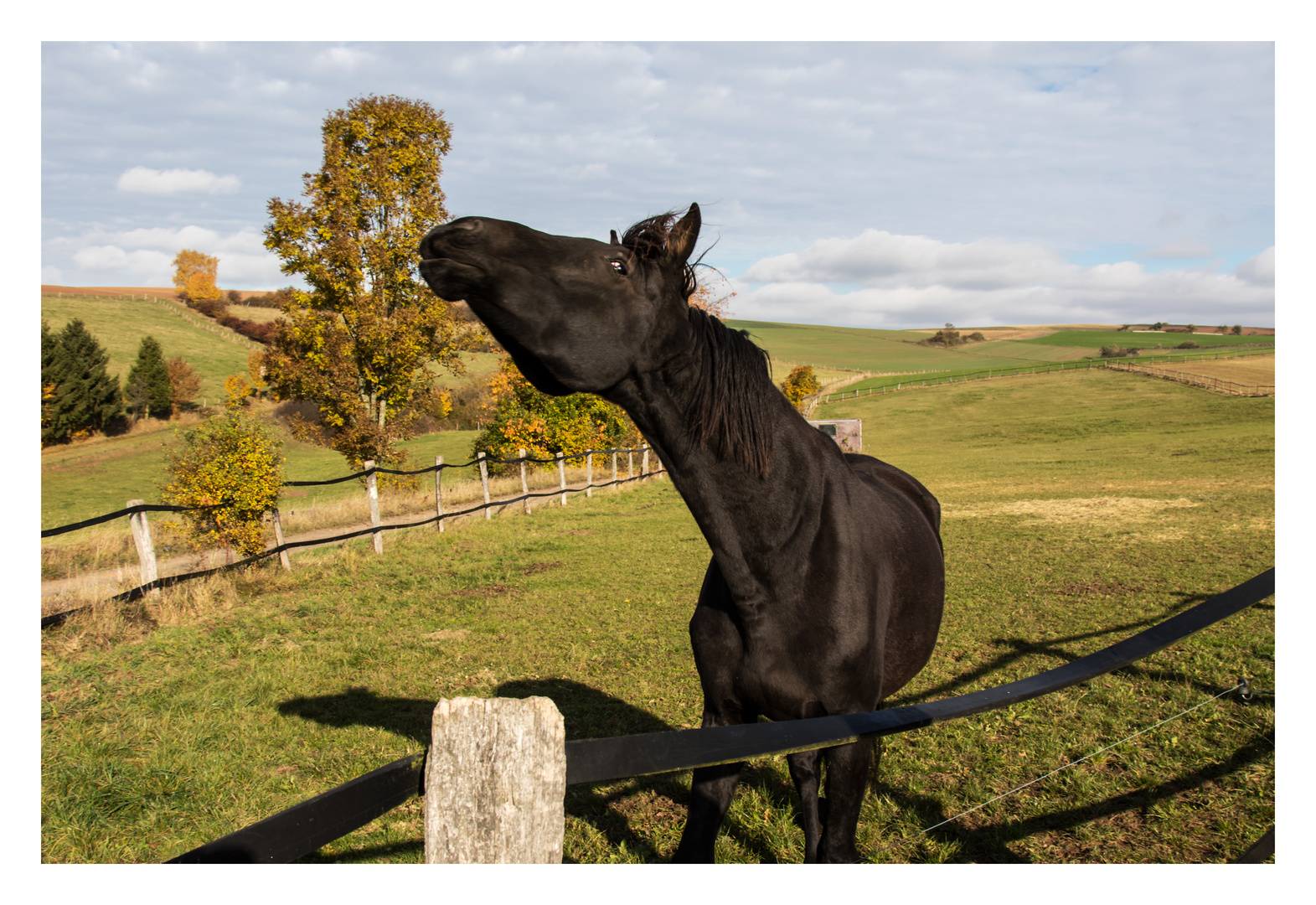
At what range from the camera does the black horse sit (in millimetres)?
1640

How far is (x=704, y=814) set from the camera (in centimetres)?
223

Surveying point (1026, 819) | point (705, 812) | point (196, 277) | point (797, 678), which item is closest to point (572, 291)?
→ point (797, 678)

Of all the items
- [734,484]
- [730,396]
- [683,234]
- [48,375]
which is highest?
[48,375]

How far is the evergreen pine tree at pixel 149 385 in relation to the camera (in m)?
38.0

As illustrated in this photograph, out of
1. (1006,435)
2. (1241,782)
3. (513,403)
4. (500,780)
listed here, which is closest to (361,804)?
(500,780)

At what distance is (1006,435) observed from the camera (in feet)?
122

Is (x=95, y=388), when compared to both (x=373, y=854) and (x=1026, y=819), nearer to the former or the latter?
(x=373, y=854)

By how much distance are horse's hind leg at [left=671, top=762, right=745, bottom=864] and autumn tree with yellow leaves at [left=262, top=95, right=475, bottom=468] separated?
16.0m

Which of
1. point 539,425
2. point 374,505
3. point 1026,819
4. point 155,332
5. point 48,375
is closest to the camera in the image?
point 1026,819

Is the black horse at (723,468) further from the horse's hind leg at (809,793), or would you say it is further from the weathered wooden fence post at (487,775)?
the weathered wooden fence post at (487,775)

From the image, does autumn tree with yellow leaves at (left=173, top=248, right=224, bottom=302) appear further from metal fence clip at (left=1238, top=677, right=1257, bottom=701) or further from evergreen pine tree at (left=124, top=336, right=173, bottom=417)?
metal fence clip at (left=1238, top=677, right=1257, bottom=701)

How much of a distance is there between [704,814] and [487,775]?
1.31 metres

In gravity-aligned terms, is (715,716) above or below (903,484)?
below

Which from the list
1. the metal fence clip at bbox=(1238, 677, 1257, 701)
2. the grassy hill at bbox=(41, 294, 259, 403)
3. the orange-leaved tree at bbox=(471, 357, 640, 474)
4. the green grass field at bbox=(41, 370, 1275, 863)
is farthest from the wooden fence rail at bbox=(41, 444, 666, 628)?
the grassy hill at bbox=(41, 294, 259, 403)
